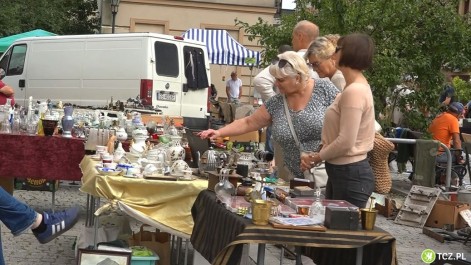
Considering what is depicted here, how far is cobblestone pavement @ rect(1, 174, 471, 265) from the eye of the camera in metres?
6.80

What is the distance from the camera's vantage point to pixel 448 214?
9086 mm

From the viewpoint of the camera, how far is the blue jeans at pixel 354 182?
478 centimetres

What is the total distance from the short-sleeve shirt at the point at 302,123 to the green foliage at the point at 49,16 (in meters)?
22.7

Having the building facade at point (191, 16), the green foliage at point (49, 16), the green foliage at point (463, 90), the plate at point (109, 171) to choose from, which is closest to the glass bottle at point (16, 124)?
the plate at point (109, 171)

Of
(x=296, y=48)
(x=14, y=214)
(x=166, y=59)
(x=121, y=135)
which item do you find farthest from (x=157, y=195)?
(x=166, y=59)

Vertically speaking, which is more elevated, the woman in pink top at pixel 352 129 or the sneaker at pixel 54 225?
the woman in pink top at pixel 352 129

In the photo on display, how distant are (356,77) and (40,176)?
3407mm

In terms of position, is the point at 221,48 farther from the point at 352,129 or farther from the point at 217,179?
the point at 352,129

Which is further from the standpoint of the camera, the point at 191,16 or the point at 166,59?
the point at 191,16

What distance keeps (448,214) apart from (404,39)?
3.65 meters

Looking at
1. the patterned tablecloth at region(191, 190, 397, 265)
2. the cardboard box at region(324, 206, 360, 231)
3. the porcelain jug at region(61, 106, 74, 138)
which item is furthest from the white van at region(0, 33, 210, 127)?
the cardboard box at region(324, 206, 360, 231)

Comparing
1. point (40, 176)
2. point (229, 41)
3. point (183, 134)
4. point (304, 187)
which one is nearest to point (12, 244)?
point (40, 176)

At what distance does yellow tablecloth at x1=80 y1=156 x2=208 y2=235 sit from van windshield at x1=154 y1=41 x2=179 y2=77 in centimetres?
922

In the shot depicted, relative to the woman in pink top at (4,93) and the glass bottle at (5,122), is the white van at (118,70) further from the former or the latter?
the glass bottle at (5,122)
